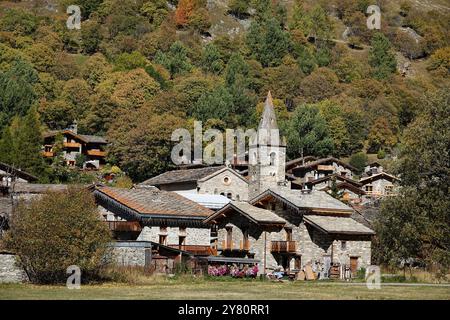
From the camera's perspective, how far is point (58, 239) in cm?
4641

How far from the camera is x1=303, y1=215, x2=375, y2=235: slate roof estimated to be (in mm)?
60781

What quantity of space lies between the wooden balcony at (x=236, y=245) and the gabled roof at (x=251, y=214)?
167 cm

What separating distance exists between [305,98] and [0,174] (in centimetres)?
7699

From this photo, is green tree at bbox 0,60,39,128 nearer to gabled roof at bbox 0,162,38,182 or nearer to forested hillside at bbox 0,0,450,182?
forested hillside at bbox 0,0,450,182

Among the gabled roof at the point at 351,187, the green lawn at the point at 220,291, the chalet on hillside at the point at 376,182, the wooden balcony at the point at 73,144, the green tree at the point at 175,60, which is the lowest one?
the green lawn at the point at 220,291

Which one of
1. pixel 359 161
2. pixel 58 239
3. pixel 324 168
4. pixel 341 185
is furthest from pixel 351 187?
pixel 58 239

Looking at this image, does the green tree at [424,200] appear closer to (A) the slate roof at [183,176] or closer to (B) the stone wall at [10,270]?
(B) the stone wall at [10,270]

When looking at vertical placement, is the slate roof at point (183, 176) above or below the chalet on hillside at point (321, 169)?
below

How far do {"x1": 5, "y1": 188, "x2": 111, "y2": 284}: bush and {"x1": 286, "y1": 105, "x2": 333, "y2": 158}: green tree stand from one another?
76286 mm

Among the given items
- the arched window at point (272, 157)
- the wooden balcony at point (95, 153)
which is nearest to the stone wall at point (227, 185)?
the arched window at point (272, 157)

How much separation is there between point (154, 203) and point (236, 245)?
228 inches

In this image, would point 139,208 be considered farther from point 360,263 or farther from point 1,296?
point 1,296

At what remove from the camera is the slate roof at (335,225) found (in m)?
60.8

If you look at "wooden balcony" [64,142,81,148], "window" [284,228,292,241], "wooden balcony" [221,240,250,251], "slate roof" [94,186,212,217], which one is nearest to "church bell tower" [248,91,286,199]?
"slate roof" [94,186,212,217]
